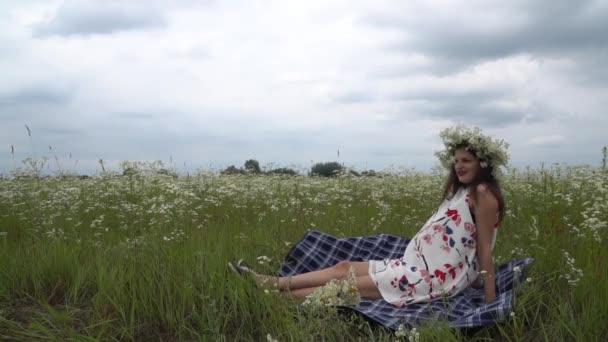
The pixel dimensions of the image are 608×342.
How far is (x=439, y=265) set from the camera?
395 centimetres

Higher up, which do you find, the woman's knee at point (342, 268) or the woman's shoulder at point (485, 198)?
the woman's shoulder at point (485, 198)

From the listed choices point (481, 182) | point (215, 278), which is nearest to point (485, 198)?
point (481, 182)

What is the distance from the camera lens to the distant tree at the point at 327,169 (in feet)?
32.1

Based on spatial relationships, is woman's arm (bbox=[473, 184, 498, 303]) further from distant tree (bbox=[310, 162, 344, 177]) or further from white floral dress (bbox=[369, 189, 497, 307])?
distant tree (bbox=[310, 162, 344, 177])

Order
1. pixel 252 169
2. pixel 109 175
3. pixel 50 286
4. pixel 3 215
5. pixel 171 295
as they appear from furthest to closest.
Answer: pixel 252 169 < pixel 109 175 < pixel 3 215 < pixel 50 286 < pixel 171 295

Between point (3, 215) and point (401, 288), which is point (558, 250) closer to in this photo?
point (401, 288)

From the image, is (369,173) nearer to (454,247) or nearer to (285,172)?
(285,172)

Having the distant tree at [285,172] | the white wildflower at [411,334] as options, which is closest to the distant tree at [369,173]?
the distant tree at [285,172]

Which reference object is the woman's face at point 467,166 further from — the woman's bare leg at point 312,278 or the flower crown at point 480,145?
the woman's bare leg at point 312,278

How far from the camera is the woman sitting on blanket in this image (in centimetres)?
385

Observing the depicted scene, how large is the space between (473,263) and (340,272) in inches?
45.0

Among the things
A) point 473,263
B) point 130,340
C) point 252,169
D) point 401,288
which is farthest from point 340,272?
point 252,169

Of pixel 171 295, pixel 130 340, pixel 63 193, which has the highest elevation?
pixel 63 193

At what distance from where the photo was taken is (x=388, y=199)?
762cm
